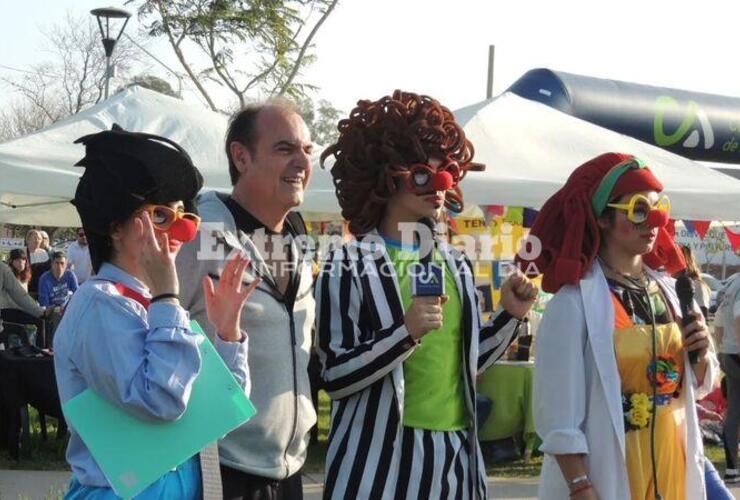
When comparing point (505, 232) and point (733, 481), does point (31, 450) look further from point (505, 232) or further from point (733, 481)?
point (733, 481)

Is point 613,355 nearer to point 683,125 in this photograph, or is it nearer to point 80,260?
point 80,260

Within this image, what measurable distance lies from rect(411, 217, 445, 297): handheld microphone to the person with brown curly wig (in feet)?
0.04

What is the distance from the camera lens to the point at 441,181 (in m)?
2.91

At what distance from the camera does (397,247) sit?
295cm

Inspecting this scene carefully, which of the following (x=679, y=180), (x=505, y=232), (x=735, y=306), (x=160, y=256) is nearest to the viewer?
(x=160, y=256)

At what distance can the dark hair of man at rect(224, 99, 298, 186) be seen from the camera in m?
2.94

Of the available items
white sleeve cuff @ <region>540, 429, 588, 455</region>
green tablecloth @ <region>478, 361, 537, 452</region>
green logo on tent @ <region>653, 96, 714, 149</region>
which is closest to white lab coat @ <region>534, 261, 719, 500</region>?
white sleeve cuff @ <region>540, 429, 588, 455</region>

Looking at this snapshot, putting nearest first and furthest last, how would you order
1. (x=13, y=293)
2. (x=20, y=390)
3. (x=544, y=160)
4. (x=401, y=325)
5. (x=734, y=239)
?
(x=401, y=325) < (x=20, y=390) < (x=544, y=160) < (x=13, y=293) < (x=734, y=239)

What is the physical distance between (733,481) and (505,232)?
318 centimetres

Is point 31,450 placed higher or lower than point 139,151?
lower

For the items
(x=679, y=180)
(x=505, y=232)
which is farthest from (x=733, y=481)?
(x=505, y=232)

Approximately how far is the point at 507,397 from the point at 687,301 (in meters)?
4.80

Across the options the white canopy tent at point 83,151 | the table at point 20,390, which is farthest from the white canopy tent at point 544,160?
the table at point 20,390

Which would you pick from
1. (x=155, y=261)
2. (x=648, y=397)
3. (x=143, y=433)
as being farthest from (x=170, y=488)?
(x=648, y=397)
